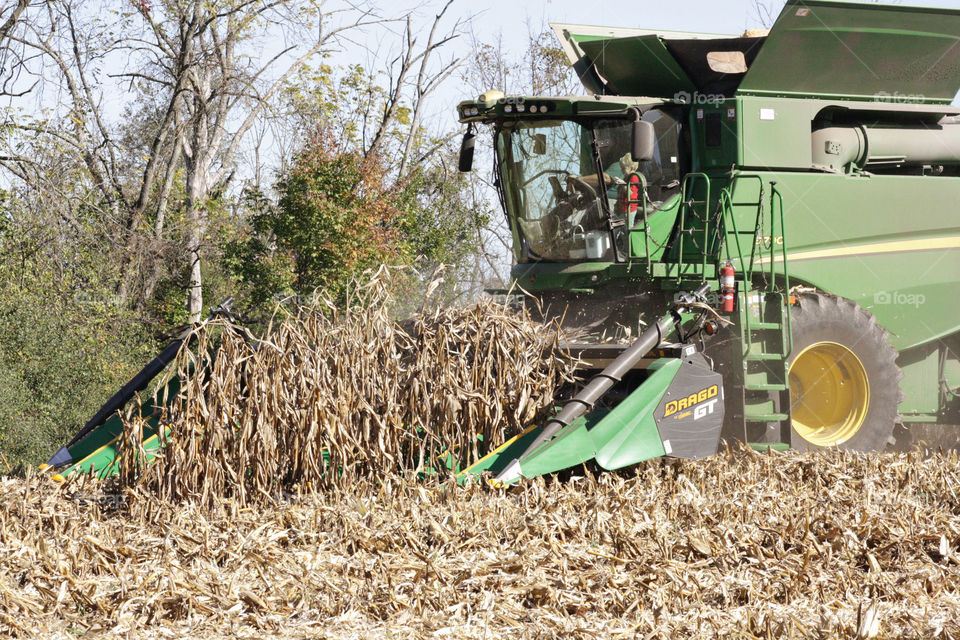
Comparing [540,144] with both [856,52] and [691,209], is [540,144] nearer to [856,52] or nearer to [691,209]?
[691,209]

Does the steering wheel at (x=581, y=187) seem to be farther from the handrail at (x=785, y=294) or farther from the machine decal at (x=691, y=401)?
the machine decal at (x=691, y=401)

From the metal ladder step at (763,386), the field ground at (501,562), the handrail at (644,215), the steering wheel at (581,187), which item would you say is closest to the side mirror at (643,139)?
the handrail at (644,215)

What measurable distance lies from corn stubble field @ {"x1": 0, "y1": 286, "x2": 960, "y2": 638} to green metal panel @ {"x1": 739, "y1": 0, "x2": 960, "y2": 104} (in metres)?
2.78

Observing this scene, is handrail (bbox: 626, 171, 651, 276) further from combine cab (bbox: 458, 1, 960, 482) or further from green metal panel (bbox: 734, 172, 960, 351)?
green metal panel (bbox: 734, 172, 960, 351)

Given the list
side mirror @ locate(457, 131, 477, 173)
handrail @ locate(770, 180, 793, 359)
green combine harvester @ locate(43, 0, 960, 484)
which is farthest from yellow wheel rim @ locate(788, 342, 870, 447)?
side mirror @ locate(457, 131, 477, 173)

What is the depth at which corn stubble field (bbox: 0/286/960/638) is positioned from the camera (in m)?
3.45

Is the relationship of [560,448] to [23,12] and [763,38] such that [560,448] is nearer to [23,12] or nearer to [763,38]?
[763,38]

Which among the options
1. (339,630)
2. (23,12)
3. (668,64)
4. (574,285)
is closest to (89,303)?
(23,12)

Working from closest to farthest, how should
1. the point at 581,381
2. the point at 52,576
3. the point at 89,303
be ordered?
the point at 52,576 → the point at 581,381 → the point at 89,303

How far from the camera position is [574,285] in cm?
731

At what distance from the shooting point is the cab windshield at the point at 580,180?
7.14m

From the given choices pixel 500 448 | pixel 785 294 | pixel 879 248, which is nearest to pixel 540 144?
pixel 785 294

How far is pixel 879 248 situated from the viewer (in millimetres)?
7574

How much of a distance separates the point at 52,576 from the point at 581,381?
9.85 ft
